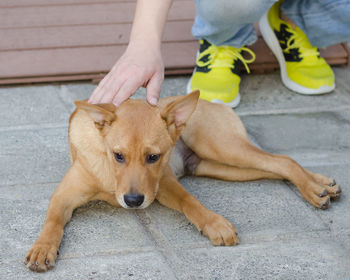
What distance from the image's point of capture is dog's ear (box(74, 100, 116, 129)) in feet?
8.83

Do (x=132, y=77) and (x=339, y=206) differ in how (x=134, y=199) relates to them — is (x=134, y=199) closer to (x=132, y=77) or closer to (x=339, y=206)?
(x=132, y=77)

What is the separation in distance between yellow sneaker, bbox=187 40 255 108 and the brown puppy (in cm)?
64

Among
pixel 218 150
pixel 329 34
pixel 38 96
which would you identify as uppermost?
pixel 329 34

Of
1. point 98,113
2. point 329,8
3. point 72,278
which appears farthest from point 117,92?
point 329,8

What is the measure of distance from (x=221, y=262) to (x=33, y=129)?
6.34 feet

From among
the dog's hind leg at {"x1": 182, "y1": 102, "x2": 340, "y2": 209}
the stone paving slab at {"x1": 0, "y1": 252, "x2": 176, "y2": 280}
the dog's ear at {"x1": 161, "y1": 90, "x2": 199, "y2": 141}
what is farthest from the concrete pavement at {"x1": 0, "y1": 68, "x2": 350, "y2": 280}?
the dog's ear at {"x1": 161, "y1": 90, "x2": 199, "y2": 141}

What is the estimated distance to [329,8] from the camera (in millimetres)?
4133

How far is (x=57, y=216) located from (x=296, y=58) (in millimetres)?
2682

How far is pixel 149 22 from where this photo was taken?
3.12 meters

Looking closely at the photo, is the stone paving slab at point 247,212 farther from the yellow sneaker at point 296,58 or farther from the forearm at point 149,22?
the yellow sneaker at point 296,58

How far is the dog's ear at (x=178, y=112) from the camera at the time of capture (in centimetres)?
279

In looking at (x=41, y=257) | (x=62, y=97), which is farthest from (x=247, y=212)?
(x=62, y=97)

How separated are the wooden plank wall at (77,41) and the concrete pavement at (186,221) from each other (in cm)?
42

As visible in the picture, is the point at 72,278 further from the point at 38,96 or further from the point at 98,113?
the point at 38,96
